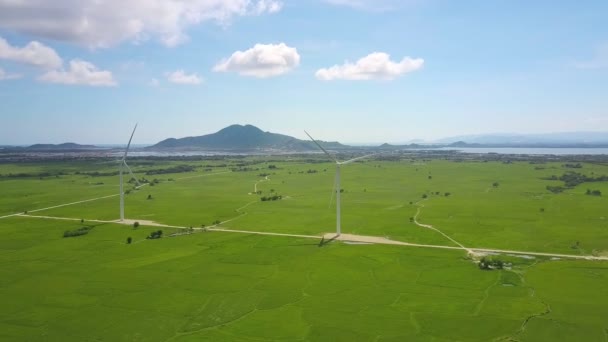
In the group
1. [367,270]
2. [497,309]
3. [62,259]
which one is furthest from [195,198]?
[497,309]

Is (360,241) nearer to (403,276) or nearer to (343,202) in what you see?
(403,276)

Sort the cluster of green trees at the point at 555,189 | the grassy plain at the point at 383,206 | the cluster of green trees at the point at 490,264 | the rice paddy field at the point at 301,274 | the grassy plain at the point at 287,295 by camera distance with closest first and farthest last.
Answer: the grassy plain at the point at 287,295
the rice paddy field at the point at 301,274
the cluster of green trees at the point at 490,264
the grassy plain at the point at 383,206
the cluster of green trees at the point at 555,189

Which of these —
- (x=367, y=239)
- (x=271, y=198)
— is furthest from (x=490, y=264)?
(x=271, y=198)

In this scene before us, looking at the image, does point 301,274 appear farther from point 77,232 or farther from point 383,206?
point 383,206

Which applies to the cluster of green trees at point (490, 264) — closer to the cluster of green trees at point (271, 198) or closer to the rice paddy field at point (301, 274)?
the rice paddy field at point (301, 274)

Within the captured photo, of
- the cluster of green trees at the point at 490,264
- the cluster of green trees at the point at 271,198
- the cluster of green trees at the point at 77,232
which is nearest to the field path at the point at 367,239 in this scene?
the cluster of green trees at the point at 490,264

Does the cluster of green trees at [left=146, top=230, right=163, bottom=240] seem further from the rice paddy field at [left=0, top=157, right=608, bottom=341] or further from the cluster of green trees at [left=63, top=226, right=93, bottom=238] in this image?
the cluster of green trees at [left=63, top=226, right=93, bottom=238]

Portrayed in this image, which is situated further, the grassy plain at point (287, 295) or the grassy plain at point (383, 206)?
the grassy plain at point (383, 206)

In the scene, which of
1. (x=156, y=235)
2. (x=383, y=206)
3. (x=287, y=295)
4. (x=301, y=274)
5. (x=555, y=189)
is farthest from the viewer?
(x=555, y=189)
